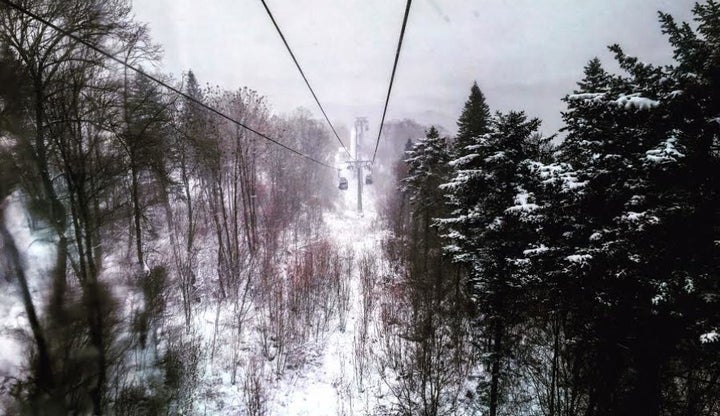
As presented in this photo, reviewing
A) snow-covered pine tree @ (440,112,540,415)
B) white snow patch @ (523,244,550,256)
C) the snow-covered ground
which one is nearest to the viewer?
white snow patch @ (523,244,550,256)

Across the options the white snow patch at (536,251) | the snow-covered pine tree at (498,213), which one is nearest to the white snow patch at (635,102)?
the snow-covered pine tree at (498,213)

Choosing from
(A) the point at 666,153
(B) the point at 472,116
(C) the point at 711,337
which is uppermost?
(B) the point at 472,116

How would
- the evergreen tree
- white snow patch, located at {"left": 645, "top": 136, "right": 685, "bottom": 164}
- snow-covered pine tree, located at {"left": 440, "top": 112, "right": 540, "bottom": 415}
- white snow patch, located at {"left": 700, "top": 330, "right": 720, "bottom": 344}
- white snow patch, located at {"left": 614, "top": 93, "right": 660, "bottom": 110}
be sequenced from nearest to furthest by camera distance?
white snow patch, located at {"left": 700, "top": 330, "right": 720, "bottom": 344} → white snow patch, located at {"left": 645, "top": 136, "right": 685, "bottom": 164} → white snow patch, located at {"left": 614, "top": 93, "right": 660, "bottom": 110} → snow-covered pine tree, located at {"left": 440, "top": 112, "right": 540, "bottom": 415} → the evergreen tree

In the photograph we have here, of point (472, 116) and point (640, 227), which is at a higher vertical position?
point (472, 116)

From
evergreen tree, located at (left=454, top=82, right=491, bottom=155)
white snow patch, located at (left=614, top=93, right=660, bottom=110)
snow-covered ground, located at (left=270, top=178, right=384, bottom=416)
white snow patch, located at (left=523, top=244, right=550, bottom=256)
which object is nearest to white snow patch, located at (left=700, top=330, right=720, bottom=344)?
white snow patch, located at (left=523, top=244, right=550, bottom=256)

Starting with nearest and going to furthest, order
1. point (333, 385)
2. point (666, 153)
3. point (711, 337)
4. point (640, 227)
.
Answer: point (711, 337), point (666, 153), point (640, 227), point (333, 385)

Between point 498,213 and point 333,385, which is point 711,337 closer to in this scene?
point 498,213

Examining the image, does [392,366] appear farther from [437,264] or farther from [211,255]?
[211,255]

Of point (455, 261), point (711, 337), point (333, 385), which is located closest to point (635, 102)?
point (711, 337)

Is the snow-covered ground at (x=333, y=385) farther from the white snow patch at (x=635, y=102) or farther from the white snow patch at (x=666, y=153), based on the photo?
the white snow patch at (x=635, y=102)

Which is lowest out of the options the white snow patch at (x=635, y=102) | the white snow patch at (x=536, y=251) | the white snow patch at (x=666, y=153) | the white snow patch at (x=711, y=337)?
the white snow patch at (x=711, y=337)

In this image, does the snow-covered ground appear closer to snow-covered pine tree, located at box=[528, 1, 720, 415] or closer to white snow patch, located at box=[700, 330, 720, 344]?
snow-covered pine tree, located at box=[528, 1, 720, 415]
